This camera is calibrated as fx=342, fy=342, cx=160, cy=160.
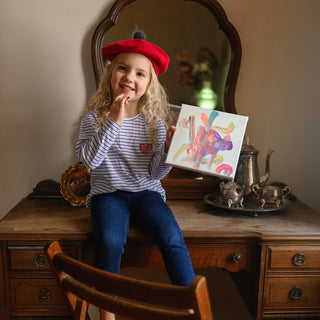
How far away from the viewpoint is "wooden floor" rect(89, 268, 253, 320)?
184 centimetres

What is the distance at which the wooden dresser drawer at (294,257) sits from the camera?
4.24 feet

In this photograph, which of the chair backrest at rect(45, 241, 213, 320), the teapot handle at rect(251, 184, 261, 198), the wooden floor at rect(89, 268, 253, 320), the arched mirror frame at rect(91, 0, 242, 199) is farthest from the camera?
the wooden floor at rect(89, 268, 253, 320)

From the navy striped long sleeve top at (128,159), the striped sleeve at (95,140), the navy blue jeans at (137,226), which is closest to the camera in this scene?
the navy blue jeans at (137,226)

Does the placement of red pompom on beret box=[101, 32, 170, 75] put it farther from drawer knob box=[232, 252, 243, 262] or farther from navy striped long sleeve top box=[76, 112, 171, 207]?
drawer knob box=[232, 252, 243, 262]

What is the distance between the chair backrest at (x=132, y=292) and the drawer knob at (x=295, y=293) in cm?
77

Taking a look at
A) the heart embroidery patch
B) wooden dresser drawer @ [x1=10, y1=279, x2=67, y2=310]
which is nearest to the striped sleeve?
the heart embroidery patch

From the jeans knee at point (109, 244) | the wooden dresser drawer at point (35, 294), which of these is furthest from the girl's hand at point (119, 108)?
the wooden dresser drawer at point (35, 294)

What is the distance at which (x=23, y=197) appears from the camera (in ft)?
5.88

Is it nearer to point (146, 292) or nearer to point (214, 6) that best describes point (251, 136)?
point (214, 6)

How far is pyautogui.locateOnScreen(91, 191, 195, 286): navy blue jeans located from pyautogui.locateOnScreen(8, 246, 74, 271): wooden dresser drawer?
0.19 metres

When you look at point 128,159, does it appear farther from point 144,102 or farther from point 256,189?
point 256,189

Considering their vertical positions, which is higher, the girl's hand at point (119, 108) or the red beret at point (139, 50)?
the red beret at point (139, 50)

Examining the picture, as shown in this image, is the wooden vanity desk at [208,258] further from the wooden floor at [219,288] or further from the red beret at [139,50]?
the red beret at [139,50]

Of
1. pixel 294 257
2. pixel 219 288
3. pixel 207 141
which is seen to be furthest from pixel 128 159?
pixel 219 288
